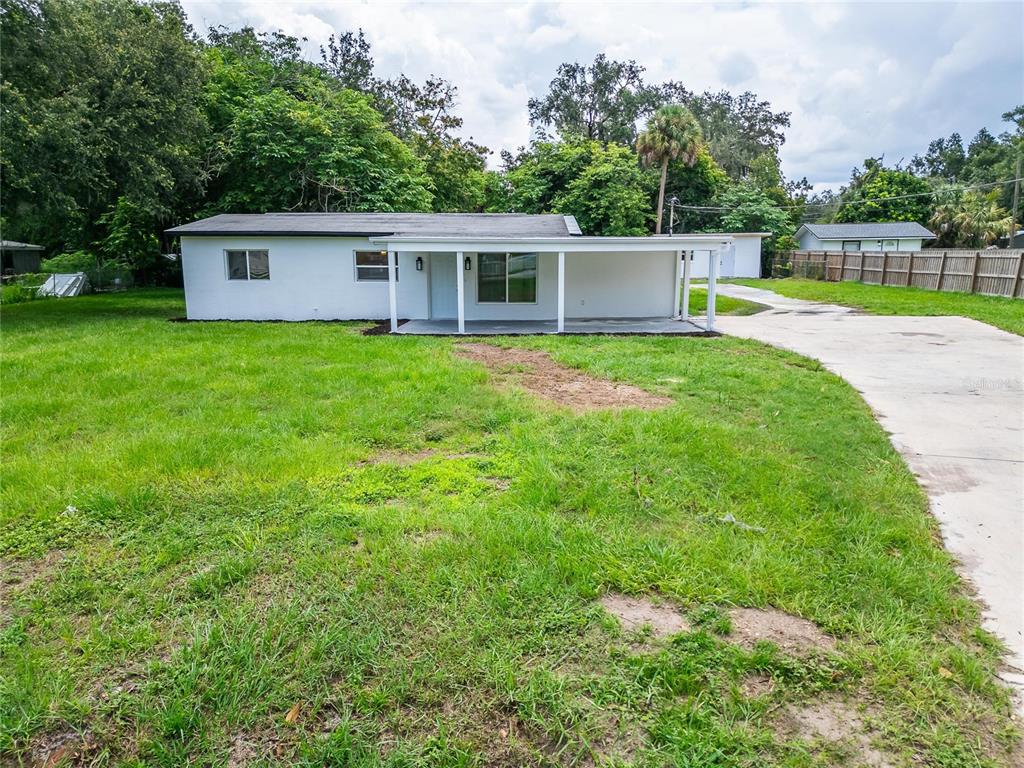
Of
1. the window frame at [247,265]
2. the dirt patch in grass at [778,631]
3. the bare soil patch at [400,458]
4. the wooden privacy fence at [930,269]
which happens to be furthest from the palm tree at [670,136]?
the dirt patch in grass at [778,631]

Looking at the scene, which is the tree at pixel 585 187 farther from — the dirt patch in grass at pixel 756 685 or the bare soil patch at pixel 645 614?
the dirt patch in grass at pixel 756 685

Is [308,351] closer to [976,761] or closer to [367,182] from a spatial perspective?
[976,761]

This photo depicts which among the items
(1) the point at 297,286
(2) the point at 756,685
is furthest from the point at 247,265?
(2) the point at 756,685

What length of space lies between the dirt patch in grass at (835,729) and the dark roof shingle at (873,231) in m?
37.3

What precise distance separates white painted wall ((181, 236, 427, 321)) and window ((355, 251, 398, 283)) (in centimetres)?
12

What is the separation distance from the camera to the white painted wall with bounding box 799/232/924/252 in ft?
108

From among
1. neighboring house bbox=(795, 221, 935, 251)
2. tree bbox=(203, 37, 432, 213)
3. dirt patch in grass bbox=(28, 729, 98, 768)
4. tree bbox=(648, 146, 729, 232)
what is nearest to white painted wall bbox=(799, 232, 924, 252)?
neighboring house bbox=(795, 221, 935, 251)

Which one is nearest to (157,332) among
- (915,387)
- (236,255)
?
(236,255)

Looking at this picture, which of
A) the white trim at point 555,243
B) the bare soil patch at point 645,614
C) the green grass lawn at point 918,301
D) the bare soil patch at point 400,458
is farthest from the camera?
the green grass lawn at point 918,301

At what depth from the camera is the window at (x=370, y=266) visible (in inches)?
585

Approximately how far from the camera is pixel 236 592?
2959 millimetres

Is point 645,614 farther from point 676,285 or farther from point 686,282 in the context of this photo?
point 676,285

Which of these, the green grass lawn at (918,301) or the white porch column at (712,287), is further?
the green grass lawn at (918,301)

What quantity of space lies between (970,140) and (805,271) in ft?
162
